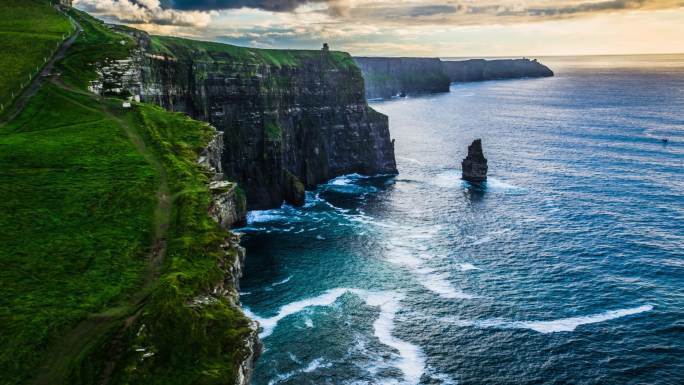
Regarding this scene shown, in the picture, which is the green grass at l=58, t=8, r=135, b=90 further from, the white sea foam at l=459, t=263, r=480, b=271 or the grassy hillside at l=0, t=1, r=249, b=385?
the white sea foam at l=459, t=263, r=480, b=271

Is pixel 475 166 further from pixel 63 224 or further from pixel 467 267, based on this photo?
pixel 63 224

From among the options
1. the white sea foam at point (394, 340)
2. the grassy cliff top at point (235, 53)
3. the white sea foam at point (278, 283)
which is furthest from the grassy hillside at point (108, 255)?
the grassy cliff top at point (235, 53)

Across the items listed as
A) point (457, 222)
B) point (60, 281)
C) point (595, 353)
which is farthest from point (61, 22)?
point (595, 353)

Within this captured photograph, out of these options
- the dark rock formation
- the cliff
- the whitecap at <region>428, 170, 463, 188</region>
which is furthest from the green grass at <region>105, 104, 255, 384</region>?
the whitecap at <region>428, 170, 463, 188</region>

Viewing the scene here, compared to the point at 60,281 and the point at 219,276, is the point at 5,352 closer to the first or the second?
the point at 60,281

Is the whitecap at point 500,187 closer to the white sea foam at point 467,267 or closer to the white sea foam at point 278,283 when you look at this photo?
the white sea foam at point 467,267
